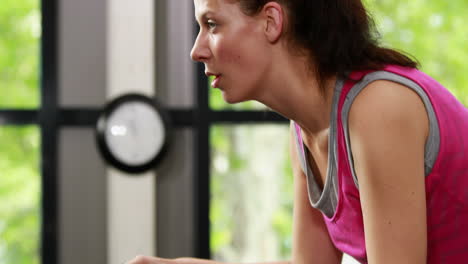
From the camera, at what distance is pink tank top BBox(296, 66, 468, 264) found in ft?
2.68

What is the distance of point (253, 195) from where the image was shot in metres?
2.90

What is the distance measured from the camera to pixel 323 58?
87 centimetres

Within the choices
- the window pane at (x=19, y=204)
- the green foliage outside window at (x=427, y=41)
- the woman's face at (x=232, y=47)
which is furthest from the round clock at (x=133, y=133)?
the woman's face at (x=232, y=47)

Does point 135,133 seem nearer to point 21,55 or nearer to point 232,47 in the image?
point 21,55

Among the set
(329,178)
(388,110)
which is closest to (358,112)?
(388,110)

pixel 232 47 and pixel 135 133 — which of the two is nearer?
pixel 232 47

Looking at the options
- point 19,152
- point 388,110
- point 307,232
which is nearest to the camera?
point 388,110

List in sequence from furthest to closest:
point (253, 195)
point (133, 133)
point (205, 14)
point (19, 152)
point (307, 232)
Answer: point (253, 195) < point (19, 152) < point (133, 133) < point (307, 232) < point (205, 14)

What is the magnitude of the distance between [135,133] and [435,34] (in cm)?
173

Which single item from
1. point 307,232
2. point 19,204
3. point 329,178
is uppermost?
point 329,178

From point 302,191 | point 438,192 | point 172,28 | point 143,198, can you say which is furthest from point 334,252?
point 172,28

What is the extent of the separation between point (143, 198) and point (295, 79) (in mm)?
1730

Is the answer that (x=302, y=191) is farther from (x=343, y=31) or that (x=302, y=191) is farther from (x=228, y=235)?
(x=228, y=235)

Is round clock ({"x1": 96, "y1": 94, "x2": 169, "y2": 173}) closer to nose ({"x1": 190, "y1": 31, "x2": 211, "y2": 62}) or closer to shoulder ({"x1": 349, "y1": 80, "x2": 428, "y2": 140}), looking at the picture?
nose ({"x1": 190, "y1": 31, "x2": 211, "y2": 62})
